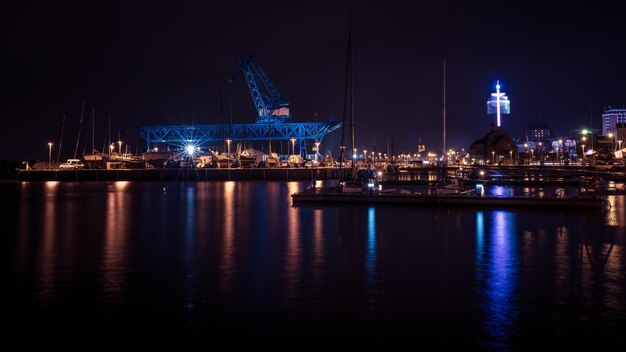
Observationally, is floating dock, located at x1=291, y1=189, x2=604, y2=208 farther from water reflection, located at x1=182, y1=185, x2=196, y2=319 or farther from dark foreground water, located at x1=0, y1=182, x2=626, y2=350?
water reflection, located at x1=182, y1=185, x2=196, y2=319

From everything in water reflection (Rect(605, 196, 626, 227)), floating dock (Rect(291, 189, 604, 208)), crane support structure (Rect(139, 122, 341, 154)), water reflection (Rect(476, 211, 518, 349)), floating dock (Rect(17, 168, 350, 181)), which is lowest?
water reflection (Rect(476, 211, 518, 349))

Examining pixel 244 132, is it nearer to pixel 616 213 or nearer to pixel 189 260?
pixel 616 213

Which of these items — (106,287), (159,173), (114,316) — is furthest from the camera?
(159,173)

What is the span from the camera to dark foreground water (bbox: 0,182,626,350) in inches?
404

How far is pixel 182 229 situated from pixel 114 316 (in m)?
14.5

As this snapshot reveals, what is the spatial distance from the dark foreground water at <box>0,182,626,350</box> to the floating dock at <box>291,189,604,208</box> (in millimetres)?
3845

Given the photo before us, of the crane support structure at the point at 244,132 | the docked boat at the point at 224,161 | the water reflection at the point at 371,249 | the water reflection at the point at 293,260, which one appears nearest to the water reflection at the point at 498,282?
the water reflection at the point at 371,249

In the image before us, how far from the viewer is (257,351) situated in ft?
30.1

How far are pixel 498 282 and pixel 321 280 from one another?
4.30 metres

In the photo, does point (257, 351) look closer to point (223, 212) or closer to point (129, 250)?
point (129, 250)

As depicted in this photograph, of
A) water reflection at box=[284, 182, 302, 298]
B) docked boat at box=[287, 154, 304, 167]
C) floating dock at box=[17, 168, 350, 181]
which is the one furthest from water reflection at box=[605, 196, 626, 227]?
docked boat at box=[287, 154, 304, 167]

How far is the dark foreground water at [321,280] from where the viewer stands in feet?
33.7

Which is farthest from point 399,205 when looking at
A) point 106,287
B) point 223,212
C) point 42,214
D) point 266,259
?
point 106,287

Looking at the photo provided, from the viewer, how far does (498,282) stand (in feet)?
Result: 45.8
